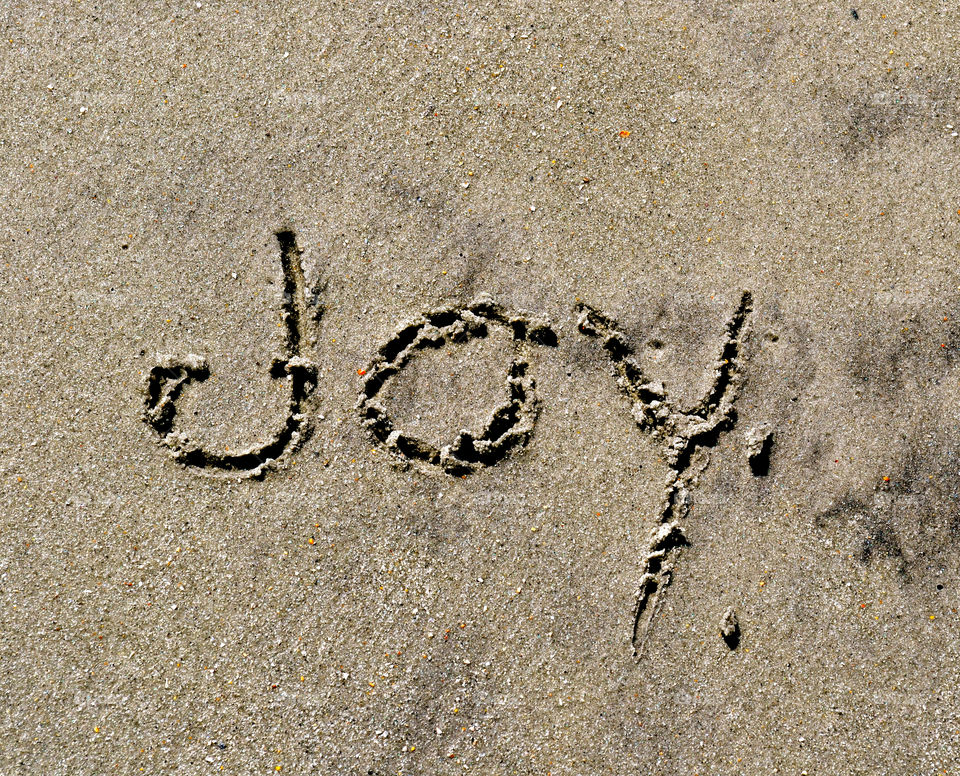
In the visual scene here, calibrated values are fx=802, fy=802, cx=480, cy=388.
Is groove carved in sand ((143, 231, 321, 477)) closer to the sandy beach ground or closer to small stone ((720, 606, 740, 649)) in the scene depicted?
the sandy beach ground

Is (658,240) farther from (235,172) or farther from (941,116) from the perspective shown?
(235,172)

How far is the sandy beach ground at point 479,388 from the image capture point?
2.66 metres

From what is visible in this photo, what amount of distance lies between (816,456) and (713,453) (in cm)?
35

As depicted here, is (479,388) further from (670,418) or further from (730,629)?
(730,629)

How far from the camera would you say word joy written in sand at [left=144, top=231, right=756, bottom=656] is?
2758 millimetres

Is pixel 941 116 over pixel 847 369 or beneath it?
over

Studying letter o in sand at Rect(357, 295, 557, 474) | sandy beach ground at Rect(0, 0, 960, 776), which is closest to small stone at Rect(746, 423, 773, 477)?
sandy beach ground at Rect(0, 0, 960, 776)

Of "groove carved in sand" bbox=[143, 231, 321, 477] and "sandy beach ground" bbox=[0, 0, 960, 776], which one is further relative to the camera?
"groove carved in sand" bbox=[143, 231, 321, 477]

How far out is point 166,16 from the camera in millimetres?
2941

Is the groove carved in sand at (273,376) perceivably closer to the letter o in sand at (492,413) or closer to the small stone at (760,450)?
the letter o in sand at (492,413)

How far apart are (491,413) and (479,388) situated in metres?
0.10

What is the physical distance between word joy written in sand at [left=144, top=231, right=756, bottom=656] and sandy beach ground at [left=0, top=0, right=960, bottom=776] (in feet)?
Answer: 0.04

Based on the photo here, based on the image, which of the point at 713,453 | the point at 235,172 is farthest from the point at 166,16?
the point at 713,453

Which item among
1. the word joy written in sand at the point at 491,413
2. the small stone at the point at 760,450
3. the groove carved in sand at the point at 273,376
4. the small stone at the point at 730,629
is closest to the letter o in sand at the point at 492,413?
the word joy written in sand at the point at 491,413
